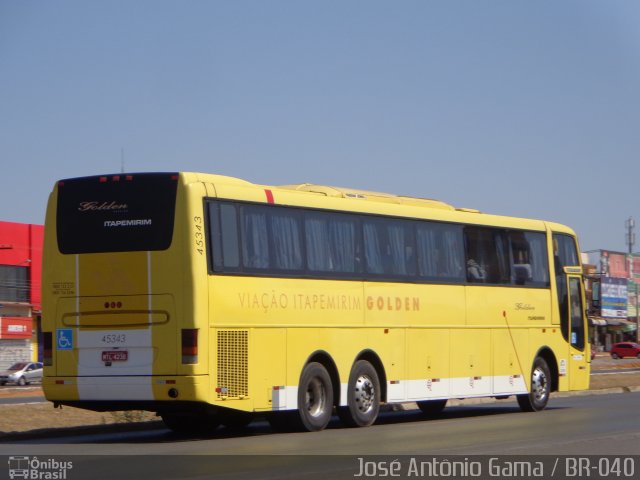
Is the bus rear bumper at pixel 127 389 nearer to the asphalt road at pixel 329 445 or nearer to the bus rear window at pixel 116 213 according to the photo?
the asphalt road at pixel 329 445

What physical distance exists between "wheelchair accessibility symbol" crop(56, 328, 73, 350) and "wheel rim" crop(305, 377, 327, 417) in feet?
12.4

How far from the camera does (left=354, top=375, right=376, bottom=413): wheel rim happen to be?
20359 millimetres

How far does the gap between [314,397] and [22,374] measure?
43783mm

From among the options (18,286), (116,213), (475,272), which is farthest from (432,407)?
(18,286)

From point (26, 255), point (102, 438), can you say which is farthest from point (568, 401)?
point (26, 255)

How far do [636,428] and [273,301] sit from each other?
5.76 metres

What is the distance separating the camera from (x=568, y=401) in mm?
29766

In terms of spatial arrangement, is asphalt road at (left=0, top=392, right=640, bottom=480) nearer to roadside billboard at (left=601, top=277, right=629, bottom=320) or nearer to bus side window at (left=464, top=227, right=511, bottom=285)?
bus side window at (left=464, top=227, right=511, bottom=285)

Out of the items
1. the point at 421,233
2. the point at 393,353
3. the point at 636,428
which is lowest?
the point at 636,428

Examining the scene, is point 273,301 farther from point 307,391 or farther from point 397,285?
point 397,285

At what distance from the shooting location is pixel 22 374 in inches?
2381

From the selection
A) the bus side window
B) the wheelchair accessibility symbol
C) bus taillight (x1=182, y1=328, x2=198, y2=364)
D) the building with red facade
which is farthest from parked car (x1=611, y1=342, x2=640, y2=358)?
bus taillight (x1=182, y1=328, x2=198, y2=364)

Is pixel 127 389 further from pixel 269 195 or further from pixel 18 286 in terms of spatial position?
pixel 18 286

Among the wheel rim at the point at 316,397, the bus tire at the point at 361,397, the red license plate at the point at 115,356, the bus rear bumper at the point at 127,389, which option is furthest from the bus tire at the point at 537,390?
the red license plate at the point at 115,356
